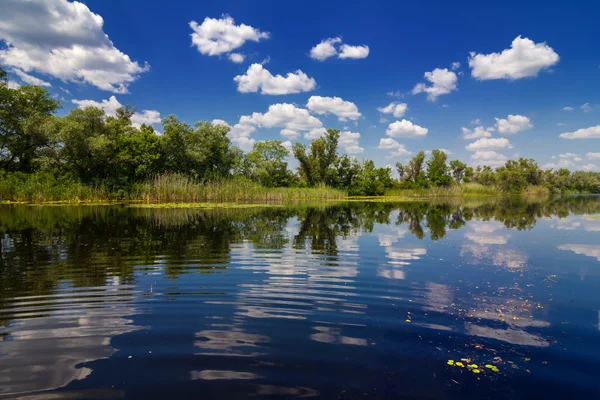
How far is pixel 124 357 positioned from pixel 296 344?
2050mm

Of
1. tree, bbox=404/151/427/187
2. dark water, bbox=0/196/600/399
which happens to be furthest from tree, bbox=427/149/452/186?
dark water, bbox=0/196/600/399

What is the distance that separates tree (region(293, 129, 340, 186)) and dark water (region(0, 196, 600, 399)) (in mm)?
55539

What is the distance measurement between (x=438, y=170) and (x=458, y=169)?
7.66 metres

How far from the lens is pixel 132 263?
8.95 meters

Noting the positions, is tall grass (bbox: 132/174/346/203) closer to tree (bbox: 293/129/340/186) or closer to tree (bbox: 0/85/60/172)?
tree (bbox: 0/85/60/172)

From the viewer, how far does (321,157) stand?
66.2 meters

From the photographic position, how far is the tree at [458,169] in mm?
76812

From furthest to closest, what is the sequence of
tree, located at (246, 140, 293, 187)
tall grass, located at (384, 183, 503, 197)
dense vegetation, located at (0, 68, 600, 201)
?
tall grass, located at (384, 183, 503, 197), tree, located at (246, 140, 293, 187), dense vegetation, located at (0, 68, 600, 201)

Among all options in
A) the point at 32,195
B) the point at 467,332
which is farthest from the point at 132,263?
the point at 32,195

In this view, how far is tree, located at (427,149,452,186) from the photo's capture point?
72.1 m

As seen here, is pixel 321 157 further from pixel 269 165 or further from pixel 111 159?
pixel 111 159

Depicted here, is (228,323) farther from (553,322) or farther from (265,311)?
(553,322)

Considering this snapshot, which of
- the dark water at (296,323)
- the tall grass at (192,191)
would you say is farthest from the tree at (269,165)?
the dark water at (296,323)

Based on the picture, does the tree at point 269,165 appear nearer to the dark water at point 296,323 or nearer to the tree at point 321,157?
the tree at point 321,157
